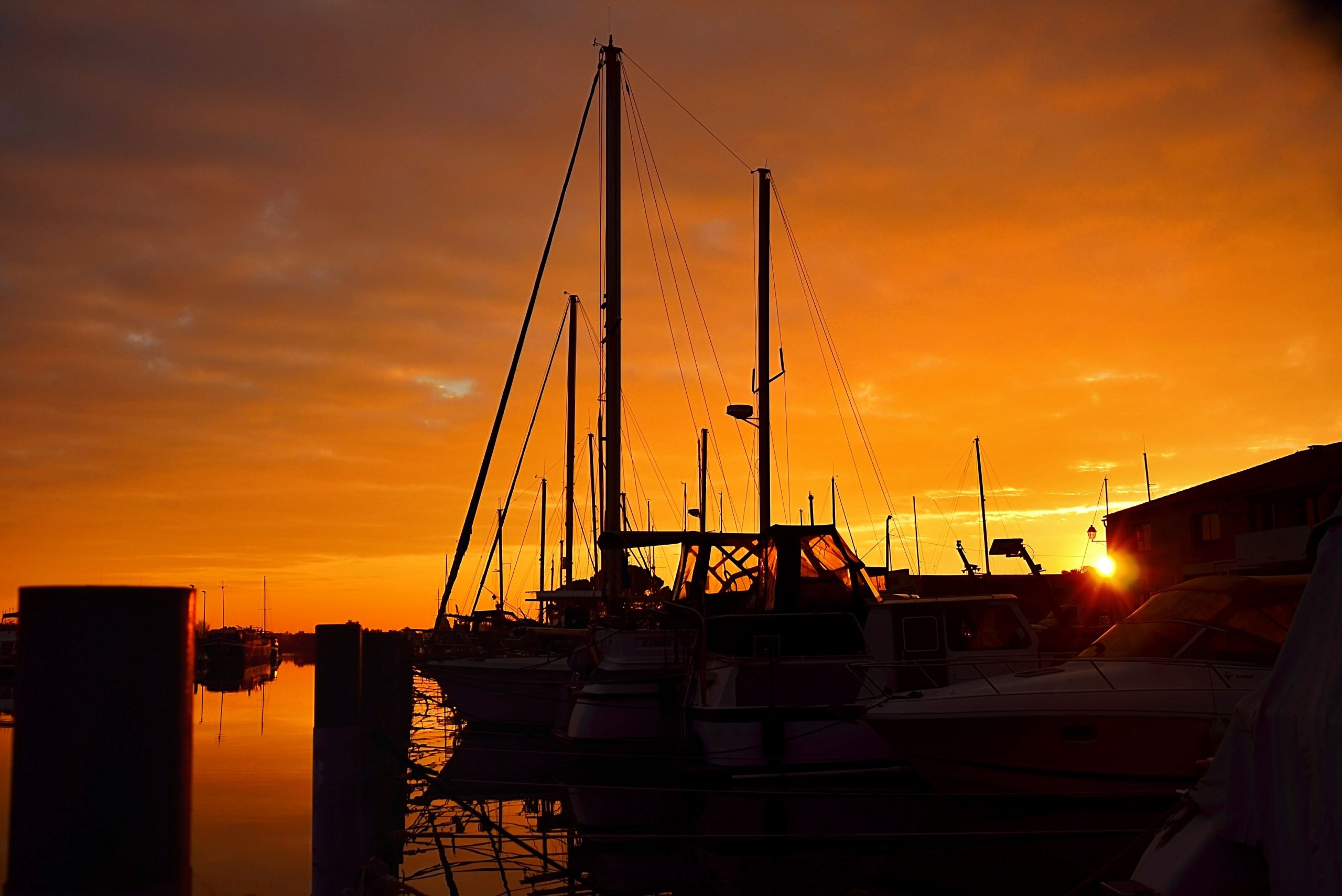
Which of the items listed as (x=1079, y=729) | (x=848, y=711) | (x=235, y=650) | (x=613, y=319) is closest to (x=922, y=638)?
(x=848, y=711)

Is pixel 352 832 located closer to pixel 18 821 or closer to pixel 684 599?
pixel 18 821

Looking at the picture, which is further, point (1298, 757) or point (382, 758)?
point (382, 758)

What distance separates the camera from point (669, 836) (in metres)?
9.94

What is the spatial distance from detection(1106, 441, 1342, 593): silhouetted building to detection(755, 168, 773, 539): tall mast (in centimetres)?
1485

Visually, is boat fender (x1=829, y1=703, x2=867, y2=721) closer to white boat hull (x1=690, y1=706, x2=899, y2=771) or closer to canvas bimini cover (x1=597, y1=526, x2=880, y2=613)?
white boat hull (x1=690, y1=706, x2=899, y2=771)

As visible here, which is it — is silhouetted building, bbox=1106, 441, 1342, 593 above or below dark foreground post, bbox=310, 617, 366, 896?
above

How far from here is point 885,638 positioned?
18297mm

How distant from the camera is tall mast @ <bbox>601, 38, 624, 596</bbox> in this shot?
968 inches

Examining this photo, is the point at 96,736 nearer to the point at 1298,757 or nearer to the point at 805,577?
the point at 1298,757

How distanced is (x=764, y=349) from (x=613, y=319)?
4.82 metres

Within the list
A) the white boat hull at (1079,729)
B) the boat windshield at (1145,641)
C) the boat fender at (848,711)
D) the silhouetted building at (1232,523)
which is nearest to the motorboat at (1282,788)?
the white boat hull at (1079,729)

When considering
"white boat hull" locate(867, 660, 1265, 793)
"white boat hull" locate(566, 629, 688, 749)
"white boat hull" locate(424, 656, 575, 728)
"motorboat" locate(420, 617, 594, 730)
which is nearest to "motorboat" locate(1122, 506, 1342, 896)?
"white boat hull" locate(867, 660, 1265, 793)

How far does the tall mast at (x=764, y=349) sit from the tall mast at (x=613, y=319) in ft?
11.3

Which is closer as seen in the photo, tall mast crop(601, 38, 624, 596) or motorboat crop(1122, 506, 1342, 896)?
motorboat crop(1122, 506, 1342, 896)
